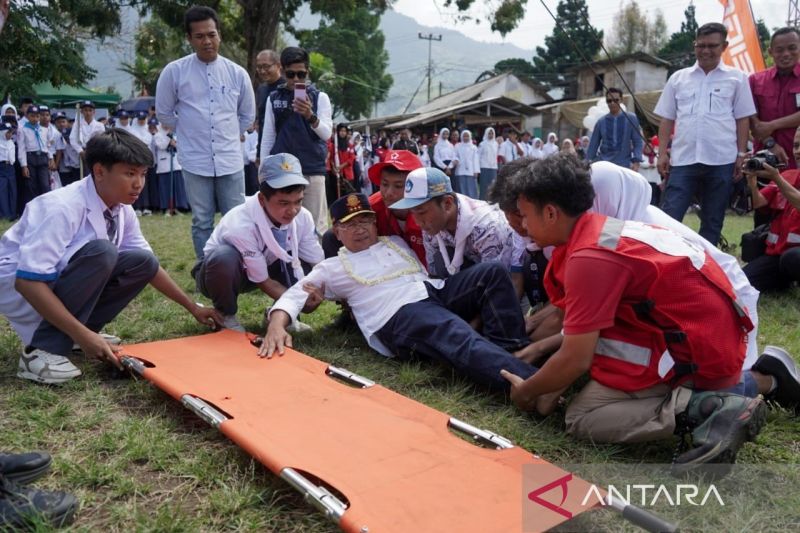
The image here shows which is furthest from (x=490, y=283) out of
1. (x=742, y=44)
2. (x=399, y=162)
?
(x=742, y=44)

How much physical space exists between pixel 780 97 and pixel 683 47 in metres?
45.6

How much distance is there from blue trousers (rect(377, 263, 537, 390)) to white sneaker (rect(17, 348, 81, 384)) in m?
1.45

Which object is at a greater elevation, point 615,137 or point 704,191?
point 615,137

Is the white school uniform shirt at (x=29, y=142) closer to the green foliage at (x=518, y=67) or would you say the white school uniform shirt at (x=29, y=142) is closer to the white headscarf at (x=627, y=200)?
the white headscarf at (x=627, y=200)

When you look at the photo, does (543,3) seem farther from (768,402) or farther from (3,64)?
(3,64)

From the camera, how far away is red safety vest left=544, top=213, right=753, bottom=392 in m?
2.06

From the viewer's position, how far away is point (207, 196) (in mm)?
4711

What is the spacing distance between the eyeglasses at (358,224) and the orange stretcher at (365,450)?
812 millimetres

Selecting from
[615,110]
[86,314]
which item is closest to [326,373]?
[86,314]

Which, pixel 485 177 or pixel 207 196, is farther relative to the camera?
pixel 485 177

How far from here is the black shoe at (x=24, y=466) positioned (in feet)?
6.15

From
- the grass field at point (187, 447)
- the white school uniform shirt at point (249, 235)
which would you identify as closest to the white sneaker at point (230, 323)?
the white school uniform shirt at point (249, 235)

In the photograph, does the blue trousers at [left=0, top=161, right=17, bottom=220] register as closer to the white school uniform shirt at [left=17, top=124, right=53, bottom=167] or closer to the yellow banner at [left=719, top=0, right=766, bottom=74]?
the white school uniform shirt at [left=17, top=124, right=53, bottom=167]

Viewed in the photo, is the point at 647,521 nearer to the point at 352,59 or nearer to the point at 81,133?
the point at 81,133
